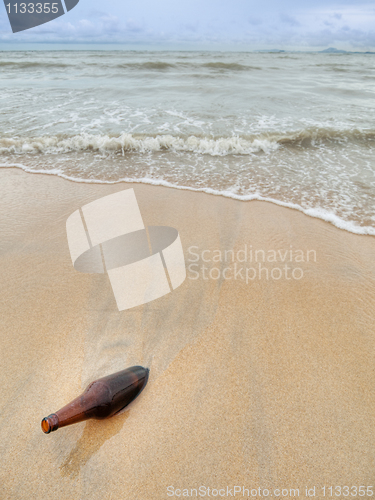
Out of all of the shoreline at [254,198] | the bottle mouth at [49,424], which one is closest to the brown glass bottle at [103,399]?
the bottle mouth at [49,424]

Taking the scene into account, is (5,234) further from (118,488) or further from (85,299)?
(118,488)

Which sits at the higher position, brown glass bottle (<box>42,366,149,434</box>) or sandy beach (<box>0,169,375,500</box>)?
brown glass bottle (<box>42,366,149,434</box>)

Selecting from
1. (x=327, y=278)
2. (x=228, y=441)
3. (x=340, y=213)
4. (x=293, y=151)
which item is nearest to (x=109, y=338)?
(x=228, y=441)

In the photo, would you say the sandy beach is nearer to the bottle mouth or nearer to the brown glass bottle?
the brown glass bottle

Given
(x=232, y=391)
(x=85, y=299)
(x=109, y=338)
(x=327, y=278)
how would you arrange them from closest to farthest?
(x=232, y=391), (x=109, y=338), (x=85, y=299), (x=327, y=278)

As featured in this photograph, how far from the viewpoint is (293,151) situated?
5363 millimetres

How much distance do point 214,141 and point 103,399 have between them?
514cm

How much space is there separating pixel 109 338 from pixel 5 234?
1972mm

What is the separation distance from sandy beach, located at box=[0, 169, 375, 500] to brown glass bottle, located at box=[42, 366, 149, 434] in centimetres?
11

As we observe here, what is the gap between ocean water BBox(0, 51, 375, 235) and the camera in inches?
158

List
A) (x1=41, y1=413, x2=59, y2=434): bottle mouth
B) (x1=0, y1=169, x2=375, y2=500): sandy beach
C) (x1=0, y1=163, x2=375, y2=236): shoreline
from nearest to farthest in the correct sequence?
(x1=41, y1=413, x2=59, y2=434): bottle mouth, (x1=0, y1=169, x2=375, y2=500): sandy beach, (x1=0, y1=163, x2=375, y2=236): shoreline

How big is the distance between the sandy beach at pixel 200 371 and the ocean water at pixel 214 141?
1.33 metres

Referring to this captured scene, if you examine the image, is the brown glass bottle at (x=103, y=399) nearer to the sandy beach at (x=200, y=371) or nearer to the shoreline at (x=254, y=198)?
the sandy beach at (x=200, y=371)

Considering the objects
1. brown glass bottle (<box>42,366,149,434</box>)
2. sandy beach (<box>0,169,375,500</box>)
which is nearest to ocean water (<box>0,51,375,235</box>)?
sandy beach (<box>0,169,375,500</box>)
